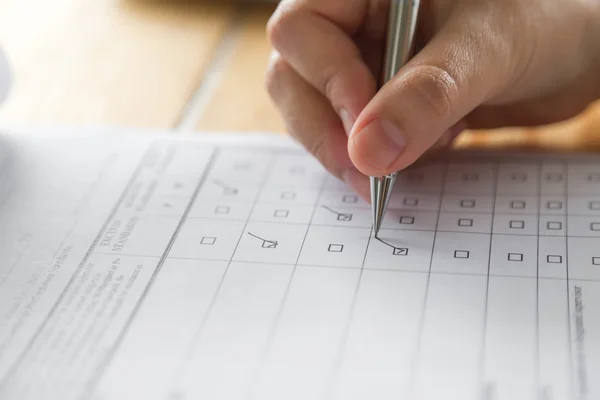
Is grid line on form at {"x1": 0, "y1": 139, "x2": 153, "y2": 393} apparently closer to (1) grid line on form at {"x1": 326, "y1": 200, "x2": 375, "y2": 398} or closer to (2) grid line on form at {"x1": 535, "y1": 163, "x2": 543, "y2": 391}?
(1) grid line on form at {"x1": 326, "y1": 200, "x2": 375, "y2": 398}

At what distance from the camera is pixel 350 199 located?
0.61 metres

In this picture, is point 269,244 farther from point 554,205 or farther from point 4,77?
point 4,77

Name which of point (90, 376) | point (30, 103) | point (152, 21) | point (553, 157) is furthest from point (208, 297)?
point (152, 21)

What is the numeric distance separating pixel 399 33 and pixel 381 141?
0.33 ft

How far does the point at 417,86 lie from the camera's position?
20.6 inches

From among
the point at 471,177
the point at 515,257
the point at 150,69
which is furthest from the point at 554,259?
the point at 150,69

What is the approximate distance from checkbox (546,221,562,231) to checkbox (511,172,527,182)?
6 cm

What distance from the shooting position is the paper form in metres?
0.44

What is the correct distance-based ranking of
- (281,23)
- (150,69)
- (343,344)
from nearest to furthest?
1. (343,344)
2. (281,23)
3. (150,69)

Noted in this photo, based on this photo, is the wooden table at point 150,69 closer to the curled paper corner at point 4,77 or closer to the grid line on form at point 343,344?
the curled paper corner at point 4,77

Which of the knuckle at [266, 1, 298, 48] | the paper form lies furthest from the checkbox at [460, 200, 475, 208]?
the knuckle at [266, 1, 298, 48]

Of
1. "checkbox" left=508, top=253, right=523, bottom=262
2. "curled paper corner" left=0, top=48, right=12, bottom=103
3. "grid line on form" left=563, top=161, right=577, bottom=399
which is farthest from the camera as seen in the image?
"curled paper corner" left=0, top=48, right=12, bottom=103

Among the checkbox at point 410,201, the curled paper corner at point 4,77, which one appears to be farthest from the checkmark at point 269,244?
the curled paper corner at point 4,77

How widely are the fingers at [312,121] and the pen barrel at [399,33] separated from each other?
0.26 ft
